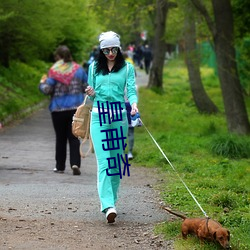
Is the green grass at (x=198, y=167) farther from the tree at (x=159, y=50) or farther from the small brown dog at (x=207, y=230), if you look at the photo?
the tree at (x=159, y=50)

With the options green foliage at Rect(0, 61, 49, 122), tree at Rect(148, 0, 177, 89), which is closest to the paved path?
green foliage at Rect(0, 61, 49, 122)

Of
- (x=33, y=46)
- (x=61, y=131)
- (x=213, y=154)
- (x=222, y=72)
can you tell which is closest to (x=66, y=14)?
(x=33, y=46)

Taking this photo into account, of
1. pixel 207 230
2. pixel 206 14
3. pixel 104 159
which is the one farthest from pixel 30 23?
pixel 207 230

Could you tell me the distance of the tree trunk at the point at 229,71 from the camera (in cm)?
1630

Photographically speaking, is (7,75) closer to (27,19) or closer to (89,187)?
(27,19)

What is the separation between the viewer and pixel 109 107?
766 cm

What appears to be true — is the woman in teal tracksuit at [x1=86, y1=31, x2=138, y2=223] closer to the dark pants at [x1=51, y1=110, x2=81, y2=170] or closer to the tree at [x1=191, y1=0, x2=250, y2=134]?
the dark pants at [x1=51, y1=110, x2=81, y2=170]

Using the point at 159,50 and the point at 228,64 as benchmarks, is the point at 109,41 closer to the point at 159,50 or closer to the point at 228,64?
the point at 228,64

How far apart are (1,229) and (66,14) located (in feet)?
59.1

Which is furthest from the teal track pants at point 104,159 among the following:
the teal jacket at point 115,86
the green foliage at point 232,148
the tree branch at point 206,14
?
the tree branch at point 206,14

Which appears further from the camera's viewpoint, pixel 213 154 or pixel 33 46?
pixel 33 46

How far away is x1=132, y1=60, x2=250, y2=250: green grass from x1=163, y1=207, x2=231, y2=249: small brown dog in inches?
3.2

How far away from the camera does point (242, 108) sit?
55.1ft

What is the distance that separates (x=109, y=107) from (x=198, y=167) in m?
4.62
